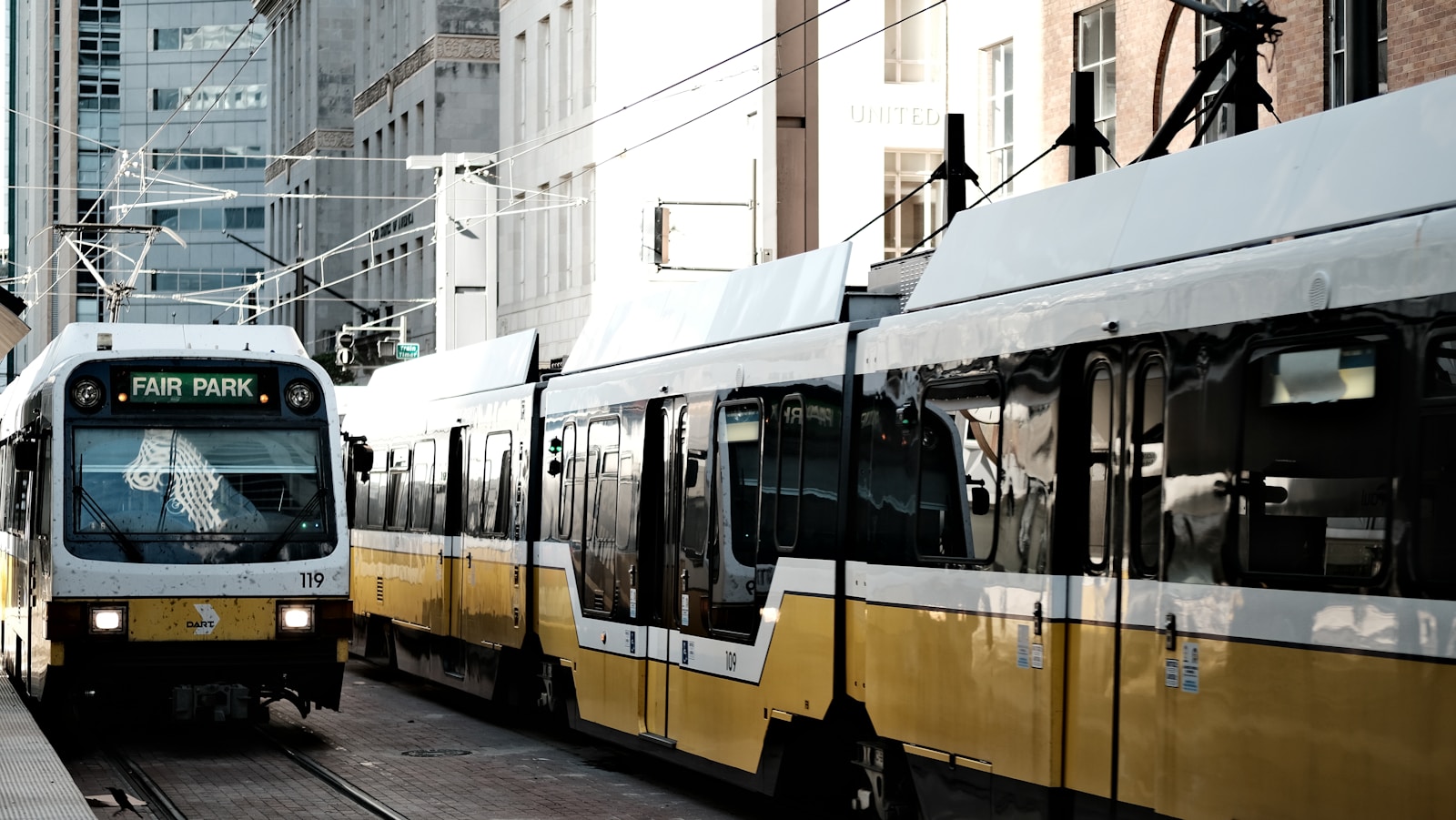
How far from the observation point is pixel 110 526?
1569 cm

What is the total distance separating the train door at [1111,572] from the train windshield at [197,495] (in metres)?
8.31

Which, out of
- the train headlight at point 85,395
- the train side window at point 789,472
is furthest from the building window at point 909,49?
the train side window at point 789,472

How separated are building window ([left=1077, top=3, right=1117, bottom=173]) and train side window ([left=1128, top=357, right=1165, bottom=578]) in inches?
676

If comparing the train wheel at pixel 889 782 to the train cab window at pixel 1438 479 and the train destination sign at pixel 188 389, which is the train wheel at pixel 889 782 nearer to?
the train cab window at pixel 1438 479

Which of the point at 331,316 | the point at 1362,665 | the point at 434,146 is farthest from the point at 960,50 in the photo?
the point at 331,316

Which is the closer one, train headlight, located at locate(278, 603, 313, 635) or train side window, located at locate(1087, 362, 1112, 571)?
train side window, located at locate(1087, 362, 1112, 571)

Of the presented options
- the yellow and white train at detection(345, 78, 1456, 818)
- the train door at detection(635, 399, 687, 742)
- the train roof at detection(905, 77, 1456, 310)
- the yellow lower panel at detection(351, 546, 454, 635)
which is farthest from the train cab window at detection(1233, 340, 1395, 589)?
the yellow lower panel at detection(351, 546, 454, 635)

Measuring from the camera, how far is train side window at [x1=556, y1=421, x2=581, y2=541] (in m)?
16.3

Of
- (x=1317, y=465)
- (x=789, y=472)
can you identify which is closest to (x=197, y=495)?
(x=789, y=472)

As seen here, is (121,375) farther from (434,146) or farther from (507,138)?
(434,146)

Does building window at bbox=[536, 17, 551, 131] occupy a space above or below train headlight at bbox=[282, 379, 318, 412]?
above

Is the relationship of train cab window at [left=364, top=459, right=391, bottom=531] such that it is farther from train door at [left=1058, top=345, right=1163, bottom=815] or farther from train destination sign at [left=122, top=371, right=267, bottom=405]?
train door at [left=1058, top=345, right=1163, bottom=815]

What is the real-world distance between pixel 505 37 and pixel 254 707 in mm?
37092

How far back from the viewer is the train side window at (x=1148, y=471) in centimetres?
857
